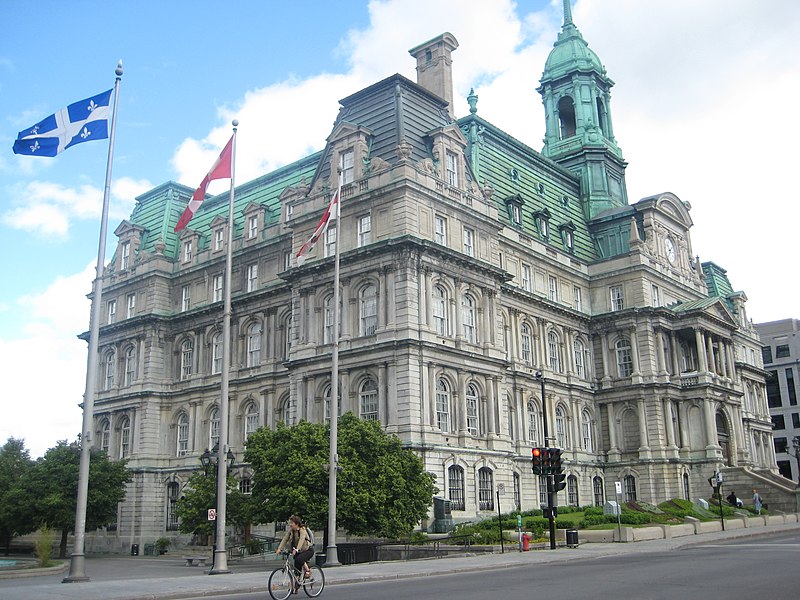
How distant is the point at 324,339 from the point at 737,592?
34.7m

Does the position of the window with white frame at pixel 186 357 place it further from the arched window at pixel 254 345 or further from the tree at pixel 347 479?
the tree at pixel 347 479

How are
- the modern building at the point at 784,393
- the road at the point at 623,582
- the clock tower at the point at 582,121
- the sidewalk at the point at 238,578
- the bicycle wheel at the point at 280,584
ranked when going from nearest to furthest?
1. the road at the point at 623,582
2. the bicycle wheel at the point at 280,584
3. the sidewalk at the point at 238,578
4. the clock tower at the point at 582,121
5. the modern building at the point at 784,393

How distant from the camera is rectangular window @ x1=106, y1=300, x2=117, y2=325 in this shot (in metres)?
69.7

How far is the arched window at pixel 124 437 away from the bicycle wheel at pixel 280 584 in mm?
48862

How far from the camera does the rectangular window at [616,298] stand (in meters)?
67.2

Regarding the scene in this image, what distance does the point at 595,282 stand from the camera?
69.1 m

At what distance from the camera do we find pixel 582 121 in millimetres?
79250

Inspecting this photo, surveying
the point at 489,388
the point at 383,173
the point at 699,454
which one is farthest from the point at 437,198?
the point at 699,454

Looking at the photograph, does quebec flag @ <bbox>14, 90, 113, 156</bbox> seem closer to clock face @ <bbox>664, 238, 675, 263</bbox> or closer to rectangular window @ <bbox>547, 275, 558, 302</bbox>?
rectangular window @ <bbox>547, 275, 558, 302</bbox>

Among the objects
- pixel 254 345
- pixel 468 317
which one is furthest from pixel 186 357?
pixel 468 317

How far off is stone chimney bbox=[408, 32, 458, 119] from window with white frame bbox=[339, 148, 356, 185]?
42.0ft

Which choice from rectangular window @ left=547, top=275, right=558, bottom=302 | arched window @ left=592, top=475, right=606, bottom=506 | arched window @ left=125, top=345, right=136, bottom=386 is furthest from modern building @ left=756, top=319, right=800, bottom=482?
arched window @ left=125, top=345, right=136, bottom=386

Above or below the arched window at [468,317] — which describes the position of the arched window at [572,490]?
below

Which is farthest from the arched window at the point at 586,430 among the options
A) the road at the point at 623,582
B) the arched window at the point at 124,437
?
the arched window at the point at 124,437
